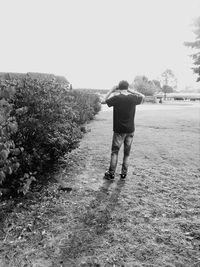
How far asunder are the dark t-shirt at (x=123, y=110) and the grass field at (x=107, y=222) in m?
1.12

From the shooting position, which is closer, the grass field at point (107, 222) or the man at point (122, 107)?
the grass field at point (107, 222)

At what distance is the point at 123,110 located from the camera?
4.53m

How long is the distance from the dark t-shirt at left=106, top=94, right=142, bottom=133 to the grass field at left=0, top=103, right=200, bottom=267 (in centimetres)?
112

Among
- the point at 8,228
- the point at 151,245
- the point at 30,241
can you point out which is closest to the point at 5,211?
the point at 8,228

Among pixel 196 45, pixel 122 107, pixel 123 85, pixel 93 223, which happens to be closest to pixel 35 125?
pixel 122 107

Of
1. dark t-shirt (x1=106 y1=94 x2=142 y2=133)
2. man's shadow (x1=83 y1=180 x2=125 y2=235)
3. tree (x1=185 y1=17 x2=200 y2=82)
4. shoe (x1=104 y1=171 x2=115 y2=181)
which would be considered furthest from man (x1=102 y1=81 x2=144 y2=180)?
tree (x1=185 y1=17 x2=200 y2=82)

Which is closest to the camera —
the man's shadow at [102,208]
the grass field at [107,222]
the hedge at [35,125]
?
the grass field at [107,222]

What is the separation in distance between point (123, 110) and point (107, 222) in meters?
2.11

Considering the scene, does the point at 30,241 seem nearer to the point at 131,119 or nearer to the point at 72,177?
the point at 72,177

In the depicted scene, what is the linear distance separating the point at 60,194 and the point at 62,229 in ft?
3.36

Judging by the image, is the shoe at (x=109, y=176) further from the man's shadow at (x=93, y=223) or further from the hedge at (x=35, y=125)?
the hedge at (x=35, y=125)

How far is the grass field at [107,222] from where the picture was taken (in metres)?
2.65

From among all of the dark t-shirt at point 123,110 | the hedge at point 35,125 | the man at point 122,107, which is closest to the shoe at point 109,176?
the man at point 122,107

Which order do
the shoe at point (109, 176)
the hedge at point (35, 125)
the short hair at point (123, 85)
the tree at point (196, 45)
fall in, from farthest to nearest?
the tree at point (196, 45) < the shoe at point (109, 176) < the short hair at point (123, 85) < the hedge at point (35, 125)
